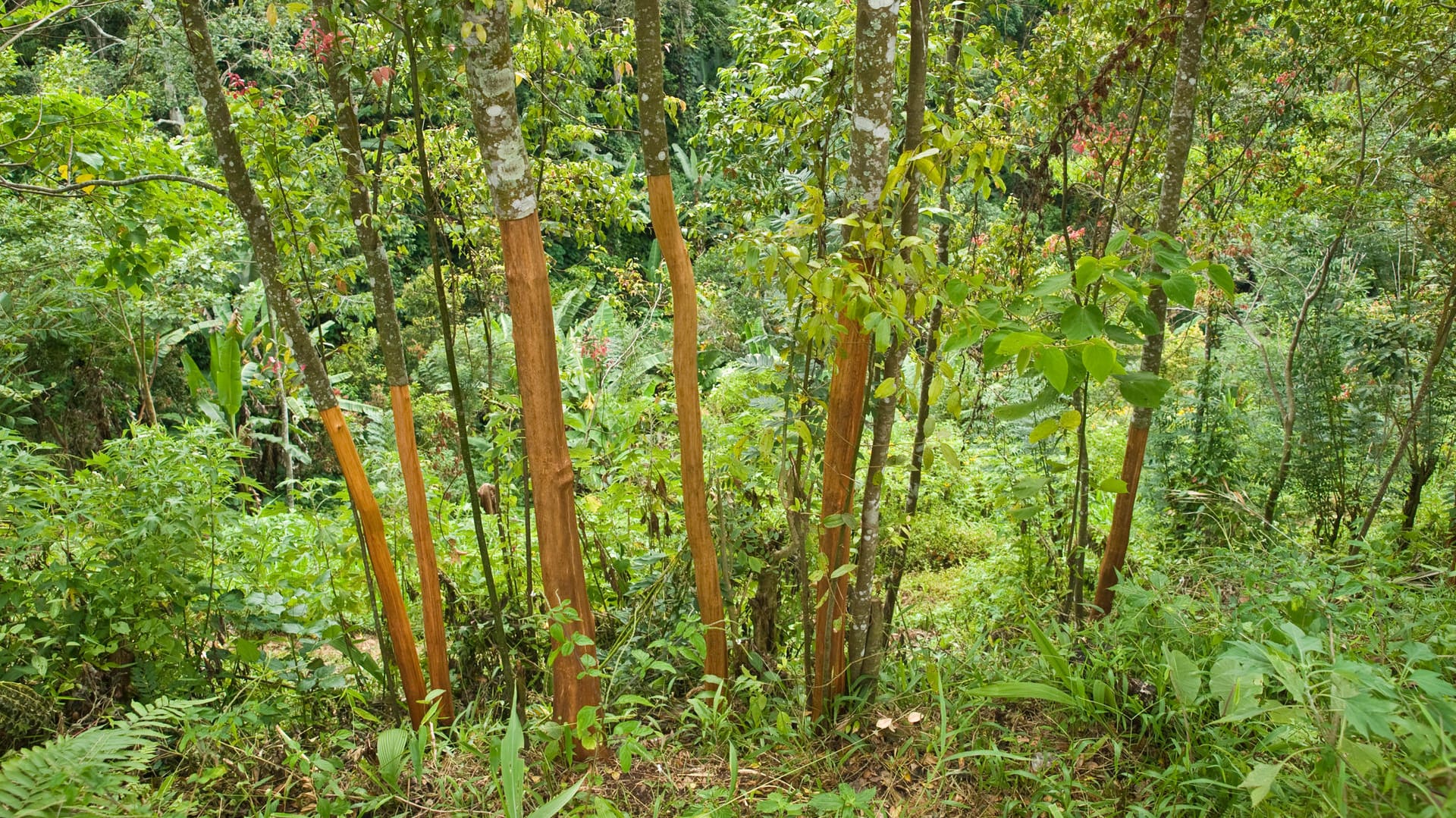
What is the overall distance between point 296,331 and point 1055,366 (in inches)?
84.0

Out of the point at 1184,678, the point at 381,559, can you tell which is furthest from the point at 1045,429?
the point at 381,559

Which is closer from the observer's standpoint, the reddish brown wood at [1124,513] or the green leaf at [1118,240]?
the green leaf at [1118,240]

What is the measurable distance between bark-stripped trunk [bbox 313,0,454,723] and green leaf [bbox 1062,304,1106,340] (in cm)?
180

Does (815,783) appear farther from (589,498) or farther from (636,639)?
(589,498)

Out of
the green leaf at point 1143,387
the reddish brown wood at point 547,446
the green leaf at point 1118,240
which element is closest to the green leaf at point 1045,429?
the green leaf at point 1143,387

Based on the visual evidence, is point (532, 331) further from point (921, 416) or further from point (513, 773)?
point (921, 416)

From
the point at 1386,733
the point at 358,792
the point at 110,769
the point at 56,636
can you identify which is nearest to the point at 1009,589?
the point at 1386,733

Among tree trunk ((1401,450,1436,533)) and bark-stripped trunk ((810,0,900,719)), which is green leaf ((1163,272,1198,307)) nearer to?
bark-stripped trunk ((810,0,900,719))

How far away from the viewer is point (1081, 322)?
1.58 metres

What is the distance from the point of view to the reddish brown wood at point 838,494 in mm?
2043

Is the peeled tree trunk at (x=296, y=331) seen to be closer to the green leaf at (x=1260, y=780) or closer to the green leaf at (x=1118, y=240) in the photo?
the green leaf at (x=1118, y=240)

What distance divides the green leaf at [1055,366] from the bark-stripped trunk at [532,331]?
3.79 ft

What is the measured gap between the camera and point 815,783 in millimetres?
2078

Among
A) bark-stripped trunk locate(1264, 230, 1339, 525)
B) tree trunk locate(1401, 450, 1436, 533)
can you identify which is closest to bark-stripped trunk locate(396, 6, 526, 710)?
bark-stripped trunk locate(1264, 230, 1339, 525)
